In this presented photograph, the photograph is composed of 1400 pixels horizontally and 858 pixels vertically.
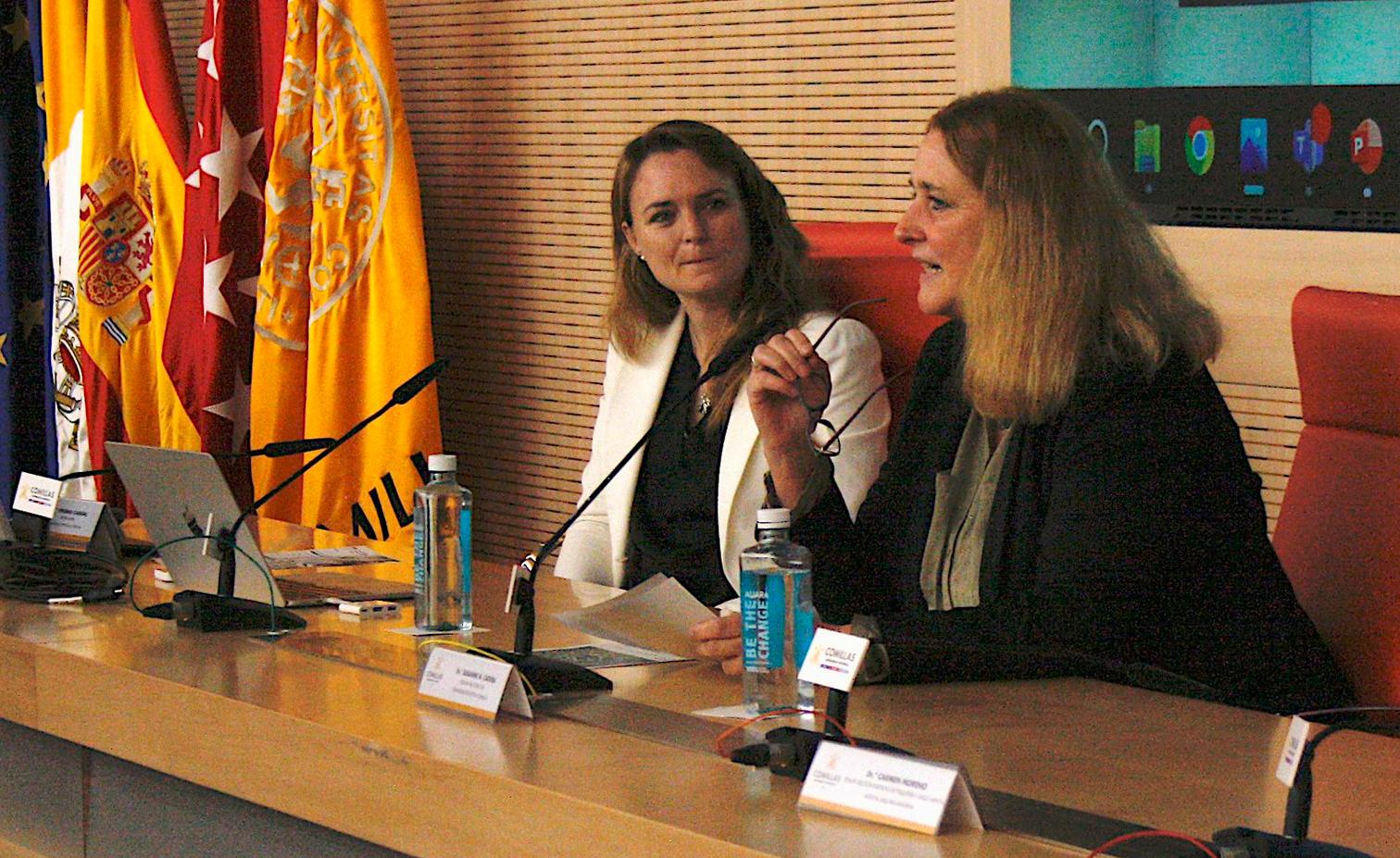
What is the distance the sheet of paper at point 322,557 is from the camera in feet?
8.46

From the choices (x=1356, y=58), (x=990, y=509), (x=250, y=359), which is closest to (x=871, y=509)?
(x=990, y=509)

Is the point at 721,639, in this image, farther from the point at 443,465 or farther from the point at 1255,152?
the point at 1255,152

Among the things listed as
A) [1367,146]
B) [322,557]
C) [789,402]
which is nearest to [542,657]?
[789,402]

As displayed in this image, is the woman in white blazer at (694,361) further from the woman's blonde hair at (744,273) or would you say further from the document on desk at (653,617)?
the document on desk at (653,617)

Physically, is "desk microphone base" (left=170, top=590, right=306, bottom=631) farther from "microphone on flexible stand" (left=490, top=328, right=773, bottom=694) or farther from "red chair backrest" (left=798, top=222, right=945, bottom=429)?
"red chair backrest" (left=798, top=222, right=945, bottom=429)

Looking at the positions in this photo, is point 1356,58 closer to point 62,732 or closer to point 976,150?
point 976,150

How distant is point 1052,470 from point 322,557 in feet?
3.76

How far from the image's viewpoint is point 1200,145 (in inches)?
116

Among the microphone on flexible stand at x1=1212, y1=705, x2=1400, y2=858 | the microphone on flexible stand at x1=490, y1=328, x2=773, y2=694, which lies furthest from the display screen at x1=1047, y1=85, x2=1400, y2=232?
the microphone on flexible stand at x1=1212, y1=705, x2=1400, y2=858

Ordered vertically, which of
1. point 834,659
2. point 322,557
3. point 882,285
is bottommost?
point 322,557

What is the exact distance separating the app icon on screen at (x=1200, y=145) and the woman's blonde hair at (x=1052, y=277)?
2.92 feet

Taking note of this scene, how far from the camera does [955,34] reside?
11.0ft

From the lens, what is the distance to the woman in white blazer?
274cm

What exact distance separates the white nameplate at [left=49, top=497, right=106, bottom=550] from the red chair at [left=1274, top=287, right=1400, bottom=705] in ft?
5.46
